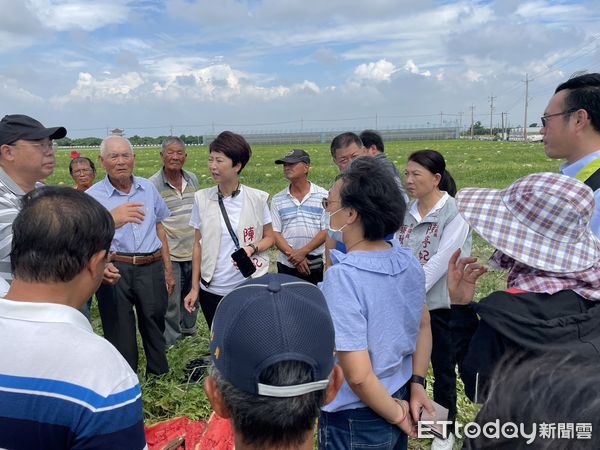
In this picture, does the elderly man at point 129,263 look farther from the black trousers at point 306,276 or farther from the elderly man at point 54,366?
the elderly man at point 54,366

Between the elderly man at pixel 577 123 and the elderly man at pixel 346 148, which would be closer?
the elderly man at pixel 577 123

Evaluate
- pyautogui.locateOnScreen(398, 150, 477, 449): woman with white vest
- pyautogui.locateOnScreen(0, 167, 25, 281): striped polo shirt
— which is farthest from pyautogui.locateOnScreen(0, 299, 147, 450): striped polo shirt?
pyautogui.locateOnScreen(398, 150, 477, 449): woman with white vest

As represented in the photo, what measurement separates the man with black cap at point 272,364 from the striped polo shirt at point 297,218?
3.09 m

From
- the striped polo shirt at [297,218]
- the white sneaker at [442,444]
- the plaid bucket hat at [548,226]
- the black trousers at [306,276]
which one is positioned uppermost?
the plaid bucket hat at [548,226]

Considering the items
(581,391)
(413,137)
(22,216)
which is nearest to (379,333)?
(581,391)

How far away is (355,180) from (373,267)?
350mm

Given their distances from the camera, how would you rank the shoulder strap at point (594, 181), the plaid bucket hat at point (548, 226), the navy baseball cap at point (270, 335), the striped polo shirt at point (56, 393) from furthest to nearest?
the shoulder strap at point (594, 181)
the plaid bucket hat at point (548, 226)
the striped polo shirt at point (56, 393)
the navy baseball cap at point (270, 335)

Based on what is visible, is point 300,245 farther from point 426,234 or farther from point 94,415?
point 94,415

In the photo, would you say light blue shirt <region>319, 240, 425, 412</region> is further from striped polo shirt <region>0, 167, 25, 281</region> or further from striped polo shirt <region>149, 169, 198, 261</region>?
striped polo shirt <region>149, 169, 198, 261</region>

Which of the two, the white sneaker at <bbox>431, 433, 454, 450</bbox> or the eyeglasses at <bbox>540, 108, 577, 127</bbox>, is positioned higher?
the eyeglasses at <bbox>540, 108, 577, 127</bbox>

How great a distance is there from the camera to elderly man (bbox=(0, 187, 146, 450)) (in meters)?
1.25

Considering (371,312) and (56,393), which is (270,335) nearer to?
(56,393)

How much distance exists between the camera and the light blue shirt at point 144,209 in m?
3.68

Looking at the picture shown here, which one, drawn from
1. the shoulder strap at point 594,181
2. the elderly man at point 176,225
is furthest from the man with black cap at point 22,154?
the shoulder strap at point 594,181
